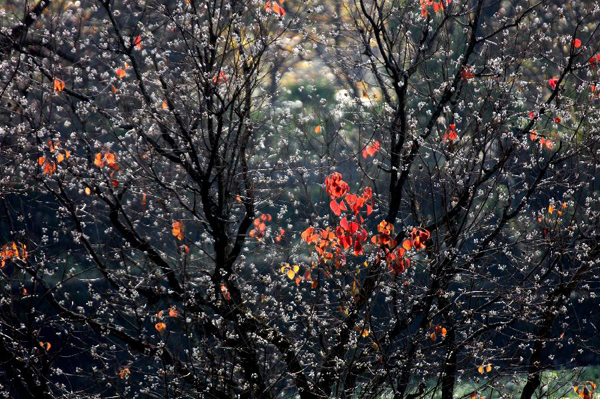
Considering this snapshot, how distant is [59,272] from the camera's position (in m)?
15.8

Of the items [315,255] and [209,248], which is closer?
[315,255]

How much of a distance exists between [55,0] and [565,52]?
12.1 metres

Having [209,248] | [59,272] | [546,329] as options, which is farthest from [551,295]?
[59,272]

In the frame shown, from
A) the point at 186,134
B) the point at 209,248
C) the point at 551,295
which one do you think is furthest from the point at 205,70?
the point at 209,248

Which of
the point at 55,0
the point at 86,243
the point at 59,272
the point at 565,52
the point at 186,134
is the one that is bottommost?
the point at 86,243

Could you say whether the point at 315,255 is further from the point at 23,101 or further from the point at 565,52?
the point at 565,52

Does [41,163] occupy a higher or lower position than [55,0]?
lower

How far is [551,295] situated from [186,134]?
184 inches

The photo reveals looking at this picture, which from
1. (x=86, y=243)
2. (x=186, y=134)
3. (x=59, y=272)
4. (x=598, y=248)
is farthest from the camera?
(x=59, y=272)

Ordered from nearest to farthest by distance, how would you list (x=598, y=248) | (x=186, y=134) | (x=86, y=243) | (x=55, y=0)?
(x=186, y=134) → (x=86, y=243) → (x=598, y=248) → (x=55, y=0)

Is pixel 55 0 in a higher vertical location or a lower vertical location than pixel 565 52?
lower

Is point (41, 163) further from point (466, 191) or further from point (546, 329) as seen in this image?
point (546, 329)

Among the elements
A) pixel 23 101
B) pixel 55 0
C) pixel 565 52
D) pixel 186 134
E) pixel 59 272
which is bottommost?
pixel 186 134

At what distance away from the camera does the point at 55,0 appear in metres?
14.8
